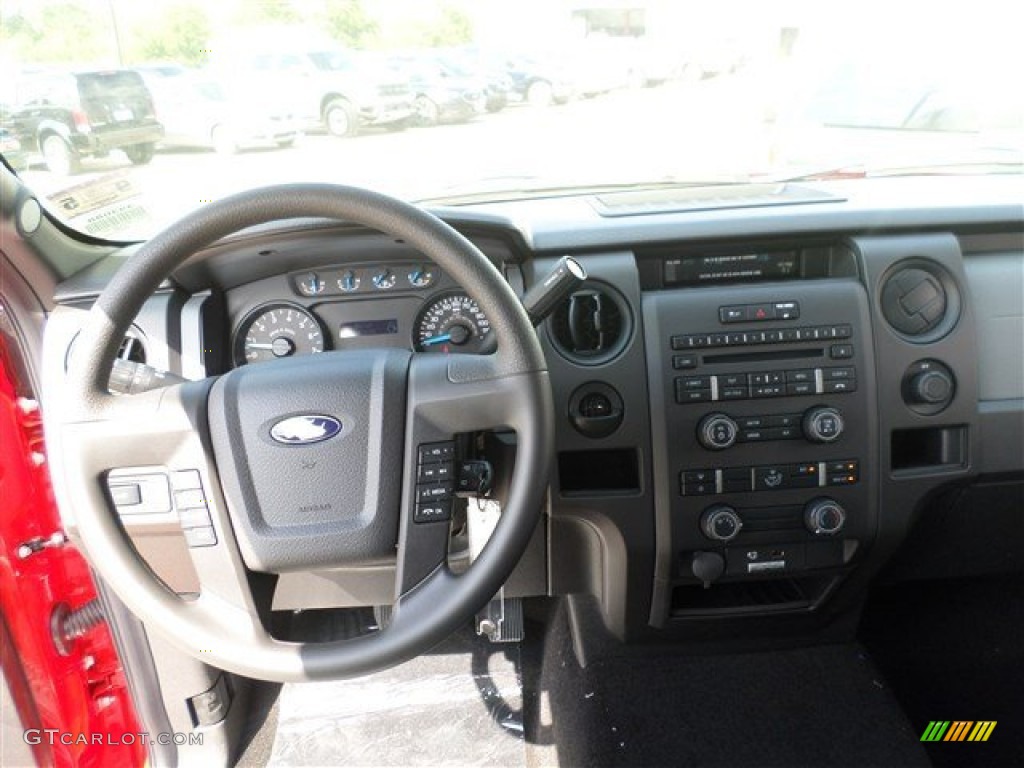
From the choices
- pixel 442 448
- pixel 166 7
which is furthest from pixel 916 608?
pixel 166 7

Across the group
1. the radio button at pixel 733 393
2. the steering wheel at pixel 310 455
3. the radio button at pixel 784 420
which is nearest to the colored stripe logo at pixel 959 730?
the radio button at pixel 784 420

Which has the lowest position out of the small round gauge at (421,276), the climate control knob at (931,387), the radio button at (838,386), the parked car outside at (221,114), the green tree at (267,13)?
the climate control knob at (931,387)

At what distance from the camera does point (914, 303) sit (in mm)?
1853

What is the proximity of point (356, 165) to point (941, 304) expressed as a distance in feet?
4.73

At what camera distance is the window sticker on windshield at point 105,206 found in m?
1.76

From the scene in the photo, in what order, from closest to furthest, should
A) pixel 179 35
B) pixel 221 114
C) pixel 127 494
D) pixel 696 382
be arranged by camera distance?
pixel 127 494, pixel 696 382, pixel 179 35, pixel 221 114

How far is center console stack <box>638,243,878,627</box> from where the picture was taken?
1.77 meters

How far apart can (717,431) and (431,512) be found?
2.36 feet

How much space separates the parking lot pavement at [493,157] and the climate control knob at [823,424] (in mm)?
753

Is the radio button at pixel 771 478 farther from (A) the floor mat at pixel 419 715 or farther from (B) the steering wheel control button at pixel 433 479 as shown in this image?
(A) the floor mat at pixel 419 715

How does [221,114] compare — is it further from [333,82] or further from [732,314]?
[732,314]

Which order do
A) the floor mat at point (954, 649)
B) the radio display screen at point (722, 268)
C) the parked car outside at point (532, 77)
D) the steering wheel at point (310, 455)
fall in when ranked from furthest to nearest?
the parked car outside at point (532, 77) → the floor mat at point (954, 649) → the radio display screen at point (722, 268) → the steering wheel at point (310, 455)

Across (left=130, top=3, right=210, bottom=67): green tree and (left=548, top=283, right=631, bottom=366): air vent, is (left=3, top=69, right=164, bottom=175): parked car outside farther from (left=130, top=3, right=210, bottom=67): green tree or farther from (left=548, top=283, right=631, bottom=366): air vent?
(left=548, top=283, right=631, bottom=366): air vent

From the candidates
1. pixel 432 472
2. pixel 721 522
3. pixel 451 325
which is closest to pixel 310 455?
pixel 432 472
